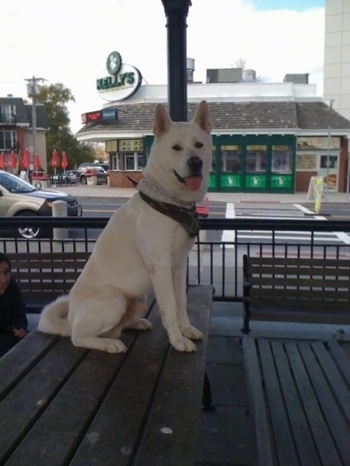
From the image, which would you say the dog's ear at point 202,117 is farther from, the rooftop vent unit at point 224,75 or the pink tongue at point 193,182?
the rooftop vent unit at point 224,75

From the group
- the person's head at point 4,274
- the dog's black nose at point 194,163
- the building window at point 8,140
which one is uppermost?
the building window at point 8,140

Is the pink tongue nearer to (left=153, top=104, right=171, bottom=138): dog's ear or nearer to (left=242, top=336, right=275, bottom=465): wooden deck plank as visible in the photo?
(left=153, top=104, right=171, bottom=138): dog's ear

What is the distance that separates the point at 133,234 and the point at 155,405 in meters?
0.91

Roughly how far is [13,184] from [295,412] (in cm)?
1229

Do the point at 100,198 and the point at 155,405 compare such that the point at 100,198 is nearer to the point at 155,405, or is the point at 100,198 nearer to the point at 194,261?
the point at 194,261

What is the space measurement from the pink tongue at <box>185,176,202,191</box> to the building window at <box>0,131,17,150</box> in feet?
155

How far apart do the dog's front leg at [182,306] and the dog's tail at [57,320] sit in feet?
1.94

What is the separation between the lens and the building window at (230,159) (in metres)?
28.1

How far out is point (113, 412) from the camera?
1.72 m

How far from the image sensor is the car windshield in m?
13.3

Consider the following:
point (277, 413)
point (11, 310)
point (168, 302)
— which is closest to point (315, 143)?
→ point (11, 310)

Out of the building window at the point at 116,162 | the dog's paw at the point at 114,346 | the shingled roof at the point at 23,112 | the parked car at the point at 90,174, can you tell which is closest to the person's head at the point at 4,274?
the dog's paw at the point at 114,346

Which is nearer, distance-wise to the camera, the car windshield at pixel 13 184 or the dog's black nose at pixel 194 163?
the dog's black nose at pixel 194 163

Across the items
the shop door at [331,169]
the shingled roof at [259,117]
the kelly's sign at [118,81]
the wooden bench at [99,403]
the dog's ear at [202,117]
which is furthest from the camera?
the kelly's sign at [118,81]
